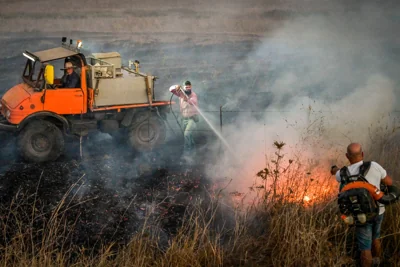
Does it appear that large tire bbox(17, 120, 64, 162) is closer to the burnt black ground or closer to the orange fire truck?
the orange fire truck

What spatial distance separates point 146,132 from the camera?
36.2 ft

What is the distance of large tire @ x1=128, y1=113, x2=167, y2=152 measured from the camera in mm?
10914

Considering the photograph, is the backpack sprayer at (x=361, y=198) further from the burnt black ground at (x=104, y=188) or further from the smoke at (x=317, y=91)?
the smoke at (x=317, y=91)

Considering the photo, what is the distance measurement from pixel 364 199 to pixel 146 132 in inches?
252

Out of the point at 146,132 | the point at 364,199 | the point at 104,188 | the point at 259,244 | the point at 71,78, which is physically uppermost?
the point at 71,78

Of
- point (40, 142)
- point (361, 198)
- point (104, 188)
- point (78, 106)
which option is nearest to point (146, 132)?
point (78, 106)

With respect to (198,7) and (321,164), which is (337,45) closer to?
(198,7)

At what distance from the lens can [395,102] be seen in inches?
530

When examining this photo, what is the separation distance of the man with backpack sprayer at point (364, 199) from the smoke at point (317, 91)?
8.35 ft

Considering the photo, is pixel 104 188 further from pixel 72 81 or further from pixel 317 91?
pixel 317 91

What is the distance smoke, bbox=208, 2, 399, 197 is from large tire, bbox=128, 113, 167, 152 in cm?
152

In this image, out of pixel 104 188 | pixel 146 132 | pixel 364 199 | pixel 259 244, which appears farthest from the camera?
pixel 146 132

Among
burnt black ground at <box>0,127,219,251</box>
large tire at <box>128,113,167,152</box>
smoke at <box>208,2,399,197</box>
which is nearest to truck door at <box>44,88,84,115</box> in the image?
burnt black ground at <box>0,127,219,251</box>

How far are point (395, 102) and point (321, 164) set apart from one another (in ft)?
18.0
